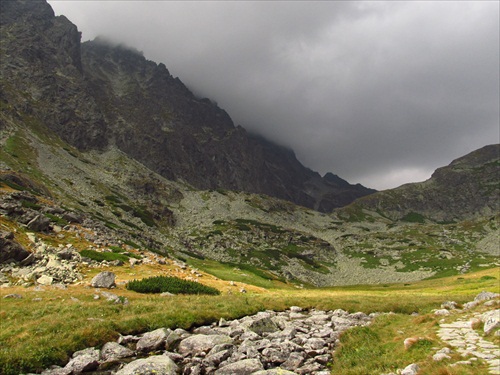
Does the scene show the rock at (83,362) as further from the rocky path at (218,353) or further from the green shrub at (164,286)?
the green shrub at (164,286)

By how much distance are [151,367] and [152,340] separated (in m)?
3.32

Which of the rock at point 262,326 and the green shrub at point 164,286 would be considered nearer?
the rock at point 262,326

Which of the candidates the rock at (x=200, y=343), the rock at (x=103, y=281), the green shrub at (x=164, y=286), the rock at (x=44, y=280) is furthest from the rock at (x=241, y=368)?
the rock at (x=44, y=280)

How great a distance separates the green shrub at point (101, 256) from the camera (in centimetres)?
4283

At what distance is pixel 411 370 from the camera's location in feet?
36.3

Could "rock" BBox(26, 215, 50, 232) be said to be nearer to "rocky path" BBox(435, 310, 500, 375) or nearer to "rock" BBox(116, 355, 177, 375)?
"rock" BBox(116, 355, 177, 375)

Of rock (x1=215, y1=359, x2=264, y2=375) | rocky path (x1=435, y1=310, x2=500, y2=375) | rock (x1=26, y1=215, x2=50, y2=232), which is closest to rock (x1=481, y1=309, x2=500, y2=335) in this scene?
rocky path (x1=435, y1=310, x2=500, y2=375)

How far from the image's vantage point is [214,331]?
57.8 ft

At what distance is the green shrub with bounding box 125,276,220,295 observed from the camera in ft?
108

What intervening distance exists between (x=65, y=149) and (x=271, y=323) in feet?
657

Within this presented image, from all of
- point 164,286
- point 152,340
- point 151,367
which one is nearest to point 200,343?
point 152,340

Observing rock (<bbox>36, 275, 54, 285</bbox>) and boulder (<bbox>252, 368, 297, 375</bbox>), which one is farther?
rock (<bbox>36, 275, 54, 285</bbox>)

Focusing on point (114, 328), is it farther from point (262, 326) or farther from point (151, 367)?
point (262, 326)

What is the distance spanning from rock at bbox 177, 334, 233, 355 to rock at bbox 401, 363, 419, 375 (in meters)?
7.36
